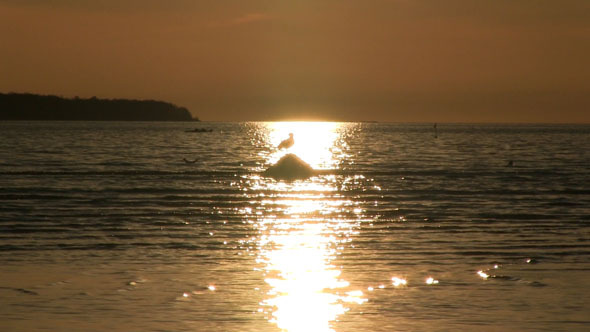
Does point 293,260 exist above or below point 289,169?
below

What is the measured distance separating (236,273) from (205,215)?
12235 mm

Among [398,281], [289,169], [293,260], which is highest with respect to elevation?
[289,169]

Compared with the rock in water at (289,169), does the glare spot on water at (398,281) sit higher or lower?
lower

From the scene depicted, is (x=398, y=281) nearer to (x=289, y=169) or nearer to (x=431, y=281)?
(x=431, y=281)

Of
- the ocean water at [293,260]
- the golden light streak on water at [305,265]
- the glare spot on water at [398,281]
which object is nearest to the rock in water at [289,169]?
the ocean water at [293,260]

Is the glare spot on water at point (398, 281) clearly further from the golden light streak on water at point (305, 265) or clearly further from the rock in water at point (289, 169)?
the rock in water at point (289, 169)

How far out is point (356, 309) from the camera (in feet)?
41.9

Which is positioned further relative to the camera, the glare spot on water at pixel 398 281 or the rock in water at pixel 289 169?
the rock in water at pixel 289 169

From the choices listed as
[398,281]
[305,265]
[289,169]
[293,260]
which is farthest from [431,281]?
[289,169]

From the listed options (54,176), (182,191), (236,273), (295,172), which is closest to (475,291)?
(236,273)

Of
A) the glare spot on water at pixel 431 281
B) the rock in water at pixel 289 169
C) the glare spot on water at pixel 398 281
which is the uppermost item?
the rock in water at pixel 289 169

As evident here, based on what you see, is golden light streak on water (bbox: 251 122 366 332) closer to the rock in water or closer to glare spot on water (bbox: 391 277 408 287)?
glare spot on water (bbox: 391 277 408 287)

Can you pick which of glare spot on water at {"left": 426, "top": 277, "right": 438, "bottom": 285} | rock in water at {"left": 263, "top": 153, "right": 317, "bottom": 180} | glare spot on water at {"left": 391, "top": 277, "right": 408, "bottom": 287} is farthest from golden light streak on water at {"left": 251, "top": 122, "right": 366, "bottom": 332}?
rock in water at {"left": 263, "top": 153, "right": 317, "bottom": 180}

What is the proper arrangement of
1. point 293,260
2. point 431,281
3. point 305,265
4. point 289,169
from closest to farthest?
point 431,281 → point 305,265 → point 293,260 → point 289,169
